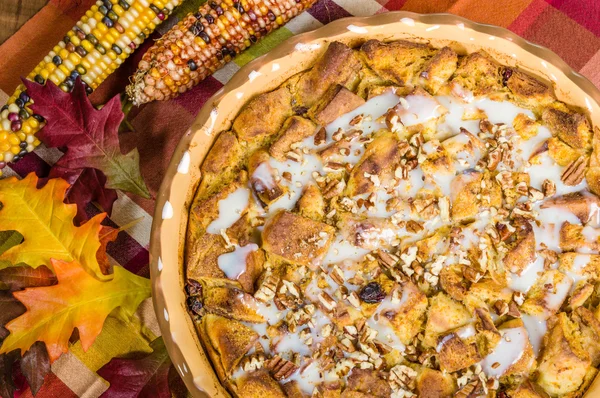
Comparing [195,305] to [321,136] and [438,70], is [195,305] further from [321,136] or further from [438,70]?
[438,70]

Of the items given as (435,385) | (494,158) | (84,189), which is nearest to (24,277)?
(84,189)

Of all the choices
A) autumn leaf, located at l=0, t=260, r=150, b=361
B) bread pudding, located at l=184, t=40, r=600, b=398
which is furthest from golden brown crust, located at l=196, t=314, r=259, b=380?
autumn leaf, located at l=0, t=260, r=150, b=361

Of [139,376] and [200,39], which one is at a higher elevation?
[200,39]

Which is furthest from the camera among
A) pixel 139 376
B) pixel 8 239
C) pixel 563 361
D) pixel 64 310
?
pixel 8 239

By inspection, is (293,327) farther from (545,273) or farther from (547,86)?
(547,86)

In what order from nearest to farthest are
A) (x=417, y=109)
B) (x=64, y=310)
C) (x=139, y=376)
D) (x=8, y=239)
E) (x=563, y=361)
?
(x=563, y=361)
(x=417, y=109)
(x=64, y=310)
(x=139, y=376)
(x=8, y=239)

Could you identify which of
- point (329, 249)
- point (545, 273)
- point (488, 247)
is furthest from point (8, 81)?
point (545, 273)

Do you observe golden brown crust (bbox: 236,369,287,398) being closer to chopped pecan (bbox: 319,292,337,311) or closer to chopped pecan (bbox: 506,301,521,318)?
chopped pecan (bbox: 319,292,337,311)
